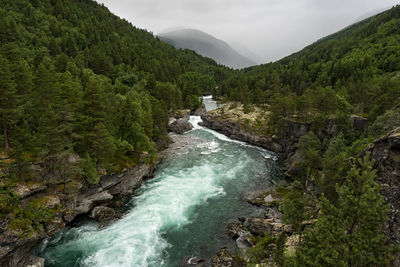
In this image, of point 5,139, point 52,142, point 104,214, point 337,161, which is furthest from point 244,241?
point 5,139

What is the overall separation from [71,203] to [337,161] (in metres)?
35.2

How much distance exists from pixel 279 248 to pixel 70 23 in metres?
135

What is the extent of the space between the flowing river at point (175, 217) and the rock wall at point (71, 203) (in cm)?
189

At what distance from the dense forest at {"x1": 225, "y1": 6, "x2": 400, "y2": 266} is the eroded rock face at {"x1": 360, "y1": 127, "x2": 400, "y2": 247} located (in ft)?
2.14

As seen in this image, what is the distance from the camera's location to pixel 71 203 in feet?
92.4

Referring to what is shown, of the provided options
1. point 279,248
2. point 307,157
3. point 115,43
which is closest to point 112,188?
point 279,248

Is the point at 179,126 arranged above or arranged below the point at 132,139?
below

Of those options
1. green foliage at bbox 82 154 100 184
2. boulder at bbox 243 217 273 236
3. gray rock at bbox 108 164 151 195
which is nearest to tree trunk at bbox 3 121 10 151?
green foliage at bbox 82 154 100 184

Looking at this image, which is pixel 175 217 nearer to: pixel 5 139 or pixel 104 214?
pixel 104 214

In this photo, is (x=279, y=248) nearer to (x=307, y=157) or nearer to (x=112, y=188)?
(x=307, y=157)

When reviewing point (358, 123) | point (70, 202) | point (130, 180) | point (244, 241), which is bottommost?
point (244, 241)

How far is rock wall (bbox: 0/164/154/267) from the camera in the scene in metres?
20.3

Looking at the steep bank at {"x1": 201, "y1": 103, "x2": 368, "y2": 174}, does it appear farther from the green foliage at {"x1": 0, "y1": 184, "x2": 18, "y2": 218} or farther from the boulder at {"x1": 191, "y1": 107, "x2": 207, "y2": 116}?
the green foliage at {"x1": 0, "y1": 184, "x2": 18, "y2": 218}

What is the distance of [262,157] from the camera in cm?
5841
